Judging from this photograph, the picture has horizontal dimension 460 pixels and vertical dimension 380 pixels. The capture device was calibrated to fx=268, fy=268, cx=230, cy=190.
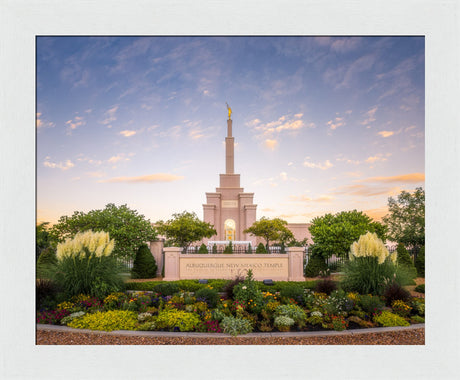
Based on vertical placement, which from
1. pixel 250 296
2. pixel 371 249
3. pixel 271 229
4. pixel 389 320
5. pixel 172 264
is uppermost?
pixel 371 249

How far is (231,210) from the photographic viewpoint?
83.2 feet

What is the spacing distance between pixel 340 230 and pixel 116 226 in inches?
407

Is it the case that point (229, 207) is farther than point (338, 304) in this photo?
Yes

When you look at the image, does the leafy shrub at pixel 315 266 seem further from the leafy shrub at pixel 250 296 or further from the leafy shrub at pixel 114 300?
the leafy shrub at pixel 114 300

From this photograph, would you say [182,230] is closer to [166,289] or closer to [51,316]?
[166,289]

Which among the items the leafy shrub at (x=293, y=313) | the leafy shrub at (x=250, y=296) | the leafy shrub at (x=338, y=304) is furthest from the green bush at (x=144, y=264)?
the leafy shrub at (x=338, y=304)

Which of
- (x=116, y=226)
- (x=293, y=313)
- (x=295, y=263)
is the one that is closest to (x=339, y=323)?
(x=293, y=313)

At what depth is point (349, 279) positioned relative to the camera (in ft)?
24.0

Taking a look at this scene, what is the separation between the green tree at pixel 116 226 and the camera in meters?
11.8

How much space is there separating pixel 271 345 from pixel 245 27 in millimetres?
6146

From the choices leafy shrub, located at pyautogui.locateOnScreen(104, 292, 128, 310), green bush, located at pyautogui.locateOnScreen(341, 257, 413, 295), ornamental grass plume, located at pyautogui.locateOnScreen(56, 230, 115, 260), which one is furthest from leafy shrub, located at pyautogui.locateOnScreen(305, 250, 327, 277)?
ornamental grass plume, located at pyautogui.locateOnScreen(56, 230, 115, 260)
